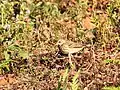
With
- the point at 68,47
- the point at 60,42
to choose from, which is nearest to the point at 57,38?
the point at 60,42

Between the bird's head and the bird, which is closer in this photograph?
the bird

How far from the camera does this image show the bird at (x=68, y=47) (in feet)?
10.6

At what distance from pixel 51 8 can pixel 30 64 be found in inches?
30.5

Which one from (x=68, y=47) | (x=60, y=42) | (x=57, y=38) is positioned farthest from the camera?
(x=57, y=38)

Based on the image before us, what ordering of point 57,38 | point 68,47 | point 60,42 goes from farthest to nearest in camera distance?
1. point 57,38
2. point 60,42
3. point 68,47

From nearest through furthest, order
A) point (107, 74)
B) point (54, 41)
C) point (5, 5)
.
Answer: point (107, 74), point (54, 41), point (5, 5)

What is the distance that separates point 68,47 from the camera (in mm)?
3232

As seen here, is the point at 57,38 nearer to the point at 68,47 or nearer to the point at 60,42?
the point at 60,42

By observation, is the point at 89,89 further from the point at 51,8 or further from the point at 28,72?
the point at 51,8

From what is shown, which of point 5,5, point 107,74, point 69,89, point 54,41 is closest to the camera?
point 69,89

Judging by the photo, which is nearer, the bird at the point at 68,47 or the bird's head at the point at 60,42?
the bird at the point at 68,47

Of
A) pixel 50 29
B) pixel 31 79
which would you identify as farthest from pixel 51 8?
pixel 31 79

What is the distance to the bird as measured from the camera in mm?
3232

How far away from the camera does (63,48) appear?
3244 mm
